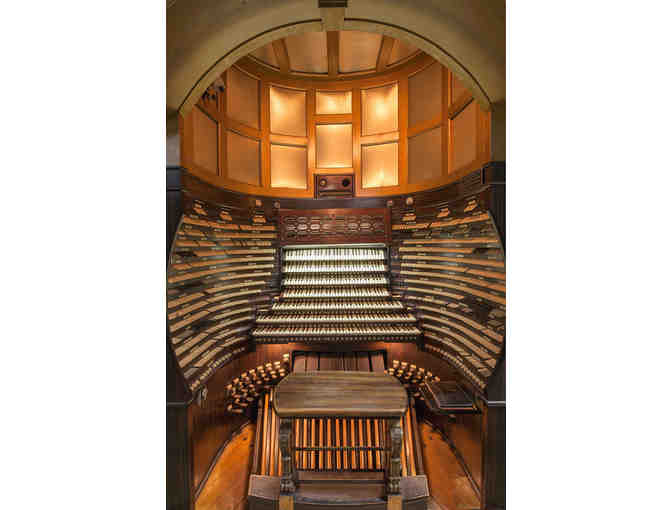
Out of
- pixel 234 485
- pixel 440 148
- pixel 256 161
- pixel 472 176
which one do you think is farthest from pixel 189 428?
pixel 440 148

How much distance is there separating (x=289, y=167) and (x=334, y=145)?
67 centimetres

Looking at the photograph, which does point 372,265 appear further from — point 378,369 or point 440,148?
point 440,148

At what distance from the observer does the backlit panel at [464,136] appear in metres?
2.31

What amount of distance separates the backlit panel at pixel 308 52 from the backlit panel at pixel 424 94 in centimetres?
112

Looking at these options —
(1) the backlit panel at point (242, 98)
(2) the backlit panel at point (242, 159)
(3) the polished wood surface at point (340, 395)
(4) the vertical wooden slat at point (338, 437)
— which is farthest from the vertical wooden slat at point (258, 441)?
(1) the backlit panel at point (242, 98)

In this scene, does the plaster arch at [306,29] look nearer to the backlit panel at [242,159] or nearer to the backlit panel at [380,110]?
the backlit panel at [242,159]

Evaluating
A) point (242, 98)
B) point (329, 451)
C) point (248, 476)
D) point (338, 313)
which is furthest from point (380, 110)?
point (248, 476)

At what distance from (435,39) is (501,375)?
7.93 feet

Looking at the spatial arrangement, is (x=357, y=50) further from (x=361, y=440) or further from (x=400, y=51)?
(x=361, y=440)

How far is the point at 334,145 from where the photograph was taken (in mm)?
3459

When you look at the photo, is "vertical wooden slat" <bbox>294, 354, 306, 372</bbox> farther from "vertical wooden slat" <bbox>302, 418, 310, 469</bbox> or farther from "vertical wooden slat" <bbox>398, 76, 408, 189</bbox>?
"vertical wooden slat" <bbox>398, 76, 408, 189</bbox>

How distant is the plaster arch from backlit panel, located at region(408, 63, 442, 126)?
1281 millimetres

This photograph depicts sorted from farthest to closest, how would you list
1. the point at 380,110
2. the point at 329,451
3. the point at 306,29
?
1. the point at 380,110
2. the point at 329,451
3. the point at 306,29

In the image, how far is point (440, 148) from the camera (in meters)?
2.85
